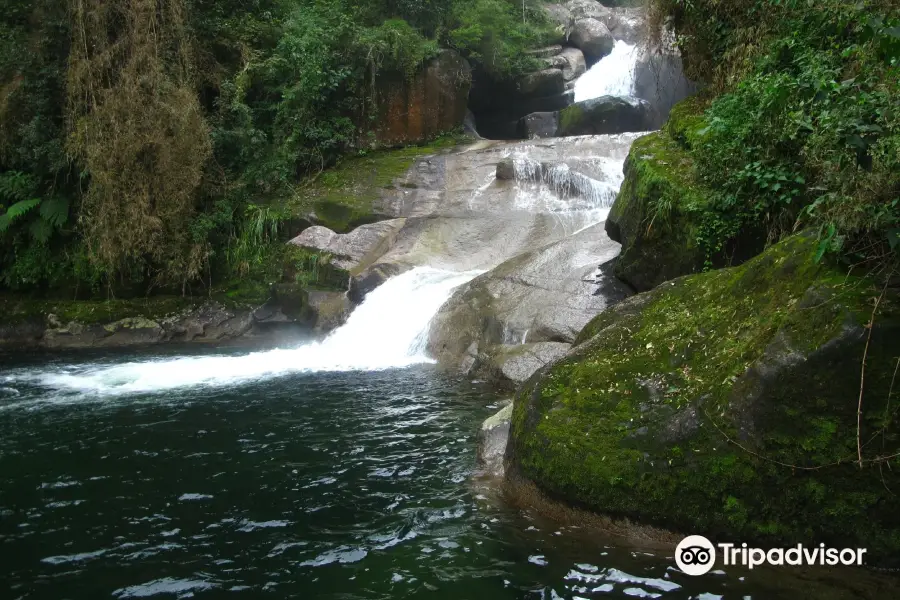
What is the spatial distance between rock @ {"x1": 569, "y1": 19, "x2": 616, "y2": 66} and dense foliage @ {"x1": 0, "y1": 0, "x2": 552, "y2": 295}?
12219 mm

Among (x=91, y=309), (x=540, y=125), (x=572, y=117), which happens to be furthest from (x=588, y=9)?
(x=91, y=309)

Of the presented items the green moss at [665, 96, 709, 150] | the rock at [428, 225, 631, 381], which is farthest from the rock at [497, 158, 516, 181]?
the green moss at [665, 96, 709, 150]

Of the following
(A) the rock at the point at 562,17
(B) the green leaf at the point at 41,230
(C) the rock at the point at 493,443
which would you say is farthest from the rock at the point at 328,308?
(A) the rock at the point at 562,17

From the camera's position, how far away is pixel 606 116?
20.2m

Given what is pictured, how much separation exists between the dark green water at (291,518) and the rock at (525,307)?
4.85 ft

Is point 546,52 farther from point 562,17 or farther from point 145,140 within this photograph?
point 145,140

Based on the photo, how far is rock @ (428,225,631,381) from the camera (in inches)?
378

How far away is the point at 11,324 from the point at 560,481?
13.5 m

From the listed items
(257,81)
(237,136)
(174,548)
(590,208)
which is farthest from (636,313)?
(257,81)

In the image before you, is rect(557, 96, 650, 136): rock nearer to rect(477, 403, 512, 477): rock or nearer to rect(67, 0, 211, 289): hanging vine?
rect(67, 0, 211, 289): hanging vine

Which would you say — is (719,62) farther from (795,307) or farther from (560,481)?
(560,481)

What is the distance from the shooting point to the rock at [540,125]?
21.8 metres

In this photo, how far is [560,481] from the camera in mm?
4812

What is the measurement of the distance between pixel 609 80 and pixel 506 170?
1012 centimetres
